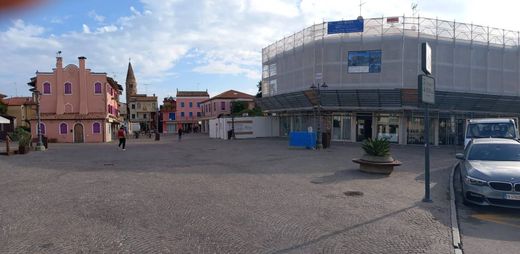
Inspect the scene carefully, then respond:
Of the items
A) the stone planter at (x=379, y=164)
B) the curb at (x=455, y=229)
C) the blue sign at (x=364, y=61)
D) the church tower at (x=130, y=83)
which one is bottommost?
the curb at (x=455, y=229)

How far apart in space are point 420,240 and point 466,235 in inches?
42.0

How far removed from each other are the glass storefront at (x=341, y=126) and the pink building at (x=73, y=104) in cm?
2487

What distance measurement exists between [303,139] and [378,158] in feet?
41.6

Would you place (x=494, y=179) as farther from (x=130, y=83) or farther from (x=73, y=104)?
(x=130, y=83)

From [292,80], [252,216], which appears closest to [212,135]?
[292,80]

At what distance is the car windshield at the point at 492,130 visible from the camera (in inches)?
679

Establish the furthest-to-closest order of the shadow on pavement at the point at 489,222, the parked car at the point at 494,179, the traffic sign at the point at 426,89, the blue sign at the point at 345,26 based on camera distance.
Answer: the blue sign at the point at 345,26 < the traffic sign at the point at 426,89 < the parked car at the point at 494,179 < the shadow on pavement at the point at 489,222

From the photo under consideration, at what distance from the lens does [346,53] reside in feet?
107

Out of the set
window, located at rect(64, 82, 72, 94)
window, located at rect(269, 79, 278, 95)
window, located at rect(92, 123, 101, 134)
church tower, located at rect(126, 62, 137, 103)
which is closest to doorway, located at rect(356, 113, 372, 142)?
window, located at rect(269, 79, 278, 95)

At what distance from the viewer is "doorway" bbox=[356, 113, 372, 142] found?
107 feet

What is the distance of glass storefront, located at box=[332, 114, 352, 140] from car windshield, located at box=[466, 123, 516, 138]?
1551cm

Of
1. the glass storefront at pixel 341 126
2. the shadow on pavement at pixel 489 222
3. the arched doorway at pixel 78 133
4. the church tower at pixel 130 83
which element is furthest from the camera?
the church tower at pixel 130 83

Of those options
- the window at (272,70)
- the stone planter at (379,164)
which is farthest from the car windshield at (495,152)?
the window at (272,70)

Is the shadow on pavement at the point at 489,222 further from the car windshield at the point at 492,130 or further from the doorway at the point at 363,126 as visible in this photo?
the doorway at the point at 363,126
